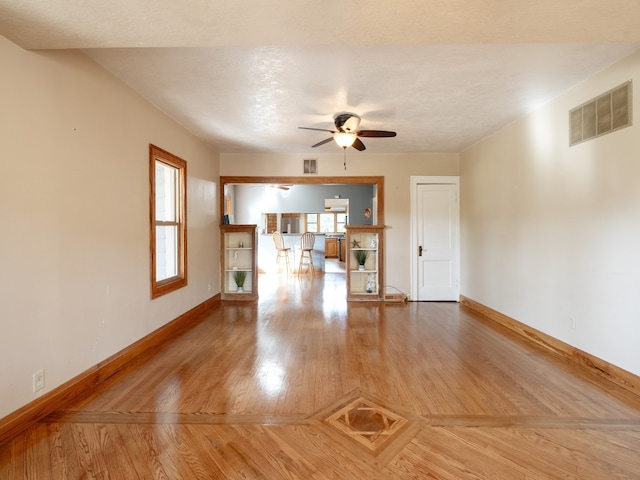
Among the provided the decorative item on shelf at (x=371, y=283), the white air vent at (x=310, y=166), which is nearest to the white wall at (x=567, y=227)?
the decorative item on shelf at (x=371, y=283)

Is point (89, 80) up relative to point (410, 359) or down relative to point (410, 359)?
up

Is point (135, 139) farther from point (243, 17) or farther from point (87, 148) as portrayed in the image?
point (243, 17)

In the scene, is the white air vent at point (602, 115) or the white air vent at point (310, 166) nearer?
the white air vent at point (602, 115)

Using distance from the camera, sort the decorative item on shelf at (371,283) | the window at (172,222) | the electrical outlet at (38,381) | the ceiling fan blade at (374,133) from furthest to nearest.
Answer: the decorative item on shelf at (371,283)
the window at (172,222)
the ceiling fan blade at (374,133)
the electrical outlet at (38,381)

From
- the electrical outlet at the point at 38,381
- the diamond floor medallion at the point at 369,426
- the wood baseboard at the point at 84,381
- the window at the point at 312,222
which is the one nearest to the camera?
the diamond floor medallion at the point at 369,426

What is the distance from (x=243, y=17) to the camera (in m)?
1.55

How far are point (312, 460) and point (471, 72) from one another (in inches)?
120

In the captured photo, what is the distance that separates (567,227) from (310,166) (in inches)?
142

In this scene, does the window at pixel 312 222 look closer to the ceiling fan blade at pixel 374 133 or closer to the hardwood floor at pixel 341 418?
the ceiling fan blade at pixel 374 133

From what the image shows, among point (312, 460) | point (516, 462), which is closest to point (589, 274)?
point (516, 462)

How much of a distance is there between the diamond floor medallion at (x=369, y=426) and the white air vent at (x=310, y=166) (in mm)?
3786

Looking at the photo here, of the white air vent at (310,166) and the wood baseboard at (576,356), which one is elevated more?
the white air vent at (310,166)

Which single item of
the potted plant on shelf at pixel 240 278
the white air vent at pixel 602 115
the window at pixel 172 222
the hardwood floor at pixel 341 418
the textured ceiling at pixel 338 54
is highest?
the textured ceiling at pixel 338 54

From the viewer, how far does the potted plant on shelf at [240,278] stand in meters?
5.15
